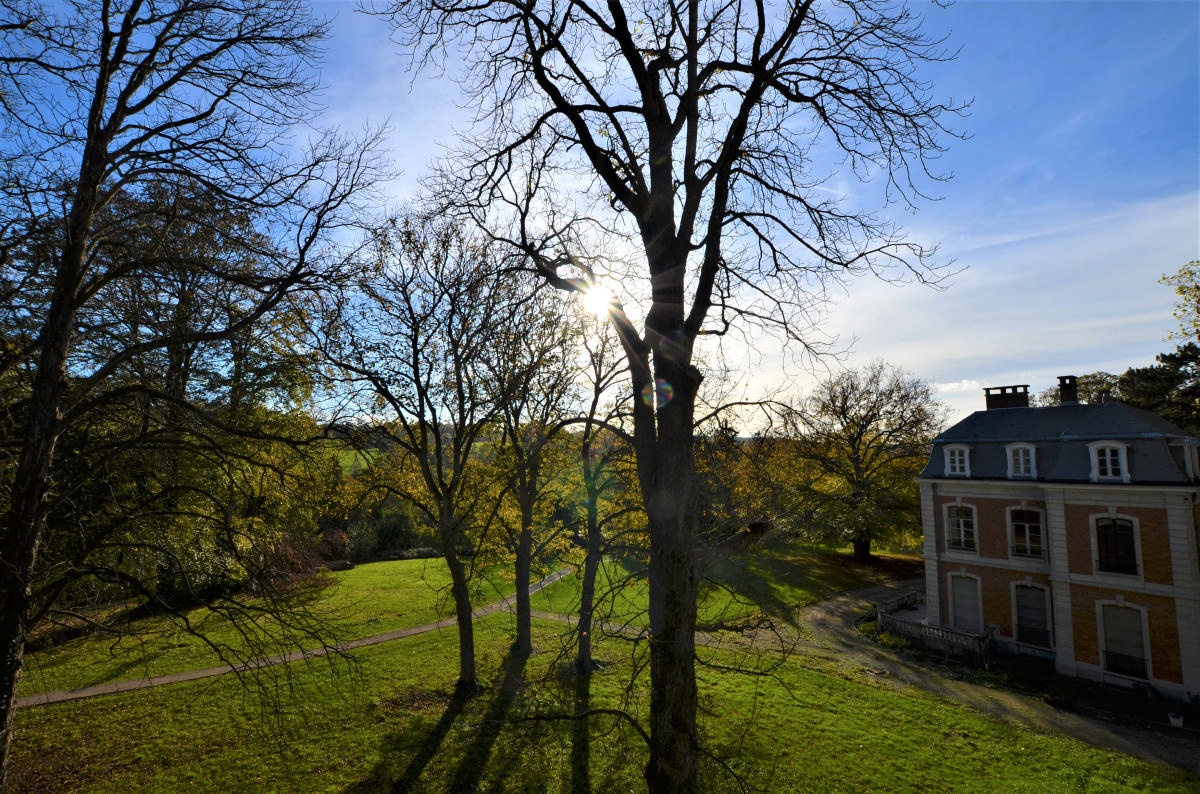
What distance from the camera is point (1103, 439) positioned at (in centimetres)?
1800

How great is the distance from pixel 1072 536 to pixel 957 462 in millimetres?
4453

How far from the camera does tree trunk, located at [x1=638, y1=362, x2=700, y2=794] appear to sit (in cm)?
475

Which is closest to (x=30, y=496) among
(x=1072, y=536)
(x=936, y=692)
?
(x=936, y=692)

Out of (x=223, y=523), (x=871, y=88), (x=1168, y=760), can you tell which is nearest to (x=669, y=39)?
(x=871, y=88)

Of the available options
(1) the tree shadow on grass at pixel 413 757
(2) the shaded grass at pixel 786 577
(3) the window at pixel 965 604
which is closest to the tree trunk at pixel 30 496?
(1) the tree shadow on grass at pixel 413 757

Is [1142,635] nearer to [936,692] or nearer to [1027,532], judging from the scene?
[1027,532]

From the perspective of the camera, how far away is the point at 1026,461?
2031 cm

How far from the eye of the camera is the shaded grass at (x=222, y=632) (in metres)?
9.24

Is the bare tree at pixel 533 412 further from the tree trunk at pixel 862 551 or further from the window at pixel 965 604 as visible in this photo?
the tree trunk at pixel 862 551

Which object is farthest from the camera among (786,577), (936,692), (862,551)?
(862,551)

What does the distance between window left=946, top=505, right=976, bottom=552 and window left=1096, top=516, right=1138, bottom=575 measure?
4053 millimetres

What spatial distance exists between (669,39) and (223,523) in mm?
7180

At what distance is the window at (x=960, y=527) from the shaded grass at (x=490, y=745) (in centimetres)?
854

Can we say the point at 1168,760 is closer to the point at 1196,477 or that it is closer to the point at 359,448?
the point at 1196,477
